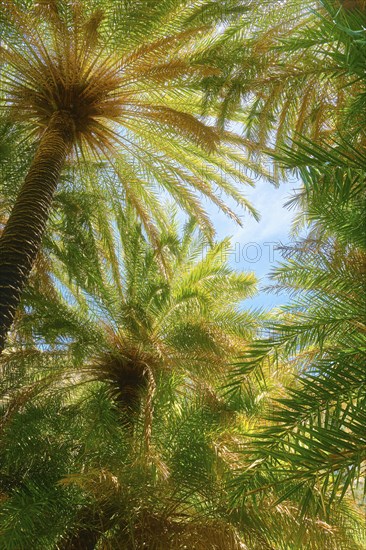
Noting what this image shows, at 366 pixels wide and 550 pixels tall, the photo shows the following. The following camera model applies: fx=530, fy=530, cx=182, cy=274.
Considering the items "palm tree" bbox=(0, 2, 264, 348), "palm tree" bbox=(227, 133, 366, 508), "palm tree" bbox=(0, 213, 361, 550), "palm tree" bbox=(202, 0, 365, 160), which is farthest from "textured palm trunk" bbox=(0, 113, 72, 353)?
"palm tree" bbox=(227, 133, 366, 508)

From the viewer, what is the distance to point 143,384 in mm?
6754

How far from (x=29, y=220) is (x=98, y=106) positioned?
206 centimetres

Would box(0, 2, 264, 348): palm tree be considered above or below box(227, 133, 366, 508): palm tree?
above

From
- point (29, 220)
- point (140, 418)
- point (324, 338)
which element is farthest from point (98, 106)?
point (324, 338)

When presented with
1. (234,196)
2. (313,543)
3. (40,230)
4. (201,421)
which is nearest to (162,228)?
(234,196)

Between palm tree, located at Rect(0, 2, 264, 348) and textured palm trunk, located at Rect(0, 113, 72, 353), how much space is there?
0.01m

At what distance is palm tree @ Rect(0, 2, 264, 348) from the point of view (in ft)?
17.7

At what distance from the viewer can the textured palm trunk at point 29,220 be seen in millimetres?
4699

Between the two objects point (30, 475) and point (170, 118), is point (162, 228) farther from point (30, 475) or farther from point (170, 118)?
point (30, 475)

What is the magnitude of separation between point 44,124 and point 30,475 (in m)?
4.21

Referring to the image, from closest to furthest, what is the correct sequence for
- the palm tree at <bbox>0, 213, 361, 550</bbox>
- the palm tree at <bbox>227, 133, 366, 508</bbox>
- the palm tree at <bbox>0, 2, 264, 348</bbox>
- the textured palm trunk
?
the palm tree at <bbox>227, 133, 366, 508</bbox> < the palm tree at <bbox>0, 213, 361, 550</bbox> < the textured palm trunk < the palm tree at <bbox>0, 2, 264, 348</bbox>

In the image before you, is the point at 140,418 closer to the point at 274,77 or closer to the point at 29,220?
the point at 29,220

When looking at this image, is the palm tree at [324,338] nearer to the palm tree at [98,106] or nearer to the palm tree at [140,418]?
the palm tree at [140,418]

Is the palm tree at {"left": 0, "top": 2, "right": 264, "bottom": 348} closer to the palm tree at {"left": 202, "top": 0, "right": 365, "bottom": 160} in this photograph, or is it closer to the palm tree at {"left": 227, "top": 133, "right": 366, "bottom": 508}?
the palm tree at {"left": 202, "top": 0, "right": 365, "bottom": 160}
